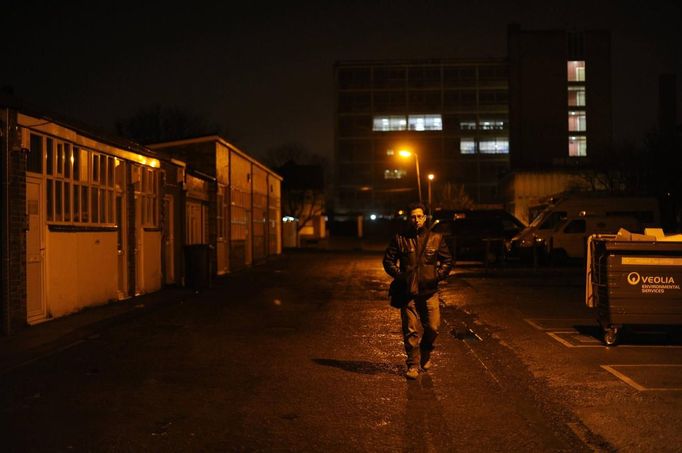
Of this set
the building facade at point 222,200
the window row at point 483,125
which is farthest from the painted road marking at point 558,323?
the window row at point 483,125

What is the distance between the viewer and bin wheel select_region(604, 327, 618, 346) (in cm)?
976

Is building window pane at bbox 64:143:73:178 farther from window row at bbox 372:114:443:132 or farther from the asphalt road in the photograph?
window row at bbox 372:114:443:132

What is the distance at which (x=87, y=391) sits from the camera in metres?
7.36

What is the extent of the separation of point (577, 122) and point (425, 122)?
22.7 m

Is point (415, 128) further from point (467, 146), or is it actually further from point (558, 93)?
point (558, 93)

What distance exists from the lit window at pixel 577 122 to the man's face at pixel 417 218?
70.8 meters

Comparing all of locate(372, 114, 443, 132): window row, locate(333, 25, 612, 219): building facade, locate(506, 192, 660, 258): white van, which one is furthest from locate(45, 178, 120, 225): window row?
locate(372, 114, 443, 132): window row

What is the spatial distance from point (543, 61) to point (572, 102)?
538 cm

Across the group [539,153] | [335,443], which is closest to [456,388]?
[335,443]

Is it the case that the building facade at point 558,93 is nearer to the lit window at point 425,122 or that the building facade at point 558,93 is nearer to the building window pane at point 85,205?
the lit window at point 425,122

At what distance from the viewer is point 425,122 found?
92.6 metres

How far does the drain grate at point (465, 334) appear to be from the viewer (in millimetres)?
10812

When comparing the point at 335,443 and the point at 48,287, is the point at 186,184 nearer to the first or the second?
the point at 48,287

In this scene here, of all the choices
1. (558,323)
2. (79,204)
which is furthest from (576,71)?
(79,204)
